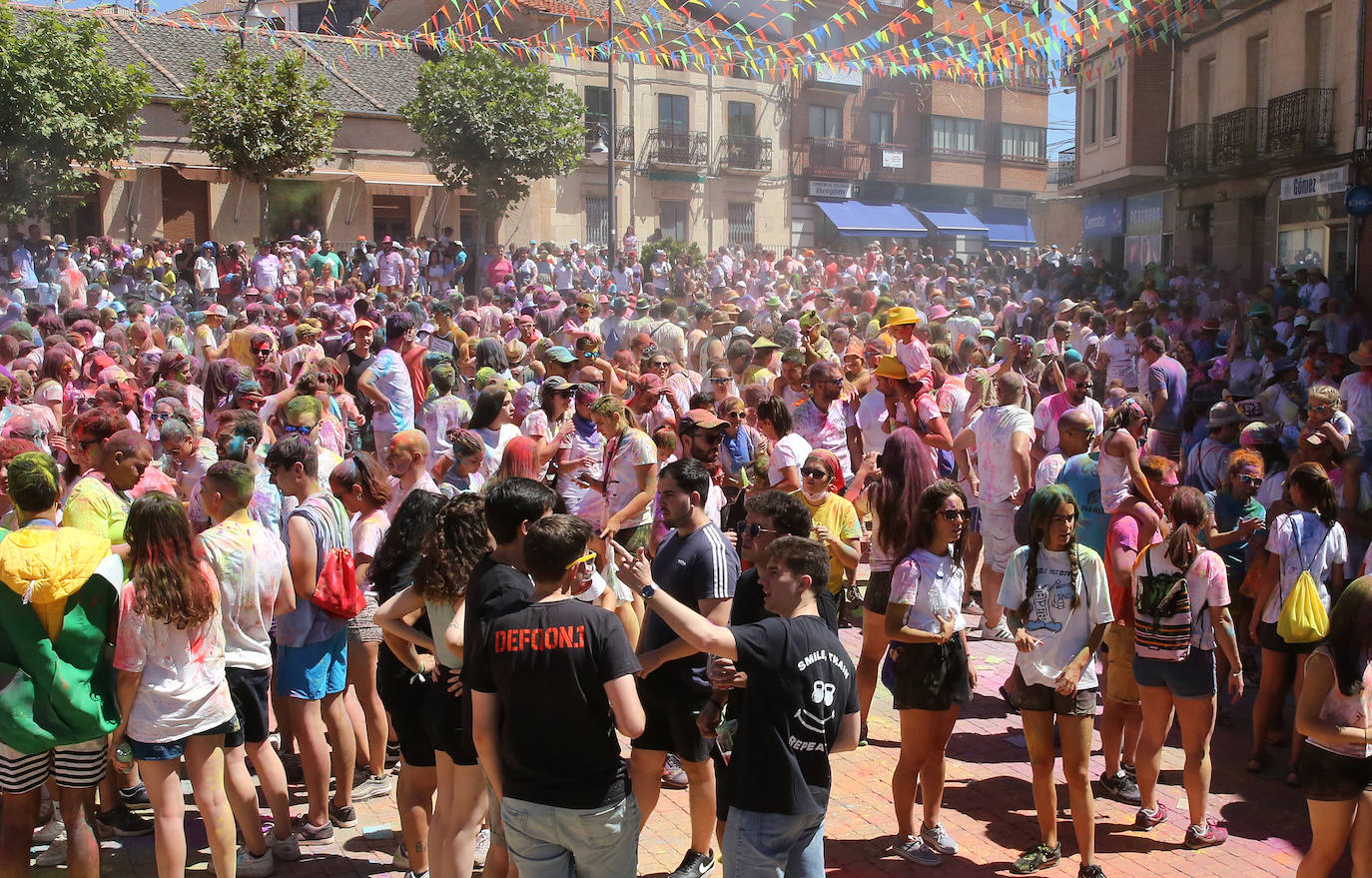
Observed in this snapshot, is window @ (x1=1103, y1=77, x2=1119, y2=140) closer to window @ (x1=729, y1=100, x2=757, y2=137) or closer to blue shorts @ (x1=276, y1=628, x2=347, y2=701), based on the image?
window @ (x1=729, y1=100, x2=757, y2=137)

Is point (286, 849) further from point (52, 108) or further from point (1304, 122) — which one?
point (1304, 122)

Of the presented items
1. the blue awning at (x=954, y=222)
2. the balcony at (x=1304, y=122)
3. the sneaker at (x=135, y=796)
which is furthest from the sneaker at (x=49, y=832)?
the blue awning at (x=954, y=222)

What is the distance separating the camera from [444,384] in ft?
25.8

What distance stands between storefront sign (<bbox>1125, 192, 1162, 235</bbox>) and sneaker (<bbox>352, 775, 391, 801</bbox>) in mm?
25908

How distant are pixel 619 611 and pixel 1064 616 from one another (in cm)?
222

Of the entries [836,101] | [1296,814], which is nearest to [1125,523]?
[1296,814]

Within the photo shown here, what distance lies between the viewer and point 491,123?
27.8m

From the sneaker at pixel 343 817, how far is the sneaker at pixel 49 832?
3.41 feet

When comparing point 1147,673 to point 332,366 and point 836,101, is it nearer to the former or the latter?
point 332,366

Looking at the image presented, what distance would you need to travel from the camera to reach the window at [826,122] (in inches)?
1649

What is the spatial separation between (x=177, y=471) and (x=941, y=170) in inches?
1640

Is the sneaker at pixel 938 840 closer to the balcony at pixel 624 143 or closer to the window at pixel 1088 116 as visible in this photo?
the window at pixel 1088 116

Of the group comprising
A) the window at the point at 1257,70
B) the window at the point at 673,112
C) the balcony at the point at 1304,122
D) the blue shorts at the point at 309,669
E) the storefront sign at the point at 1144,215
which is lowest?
the blue shorts at the point at 309,669

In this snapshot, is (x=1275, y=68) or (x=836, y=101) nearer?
(x=1275, y=68)
